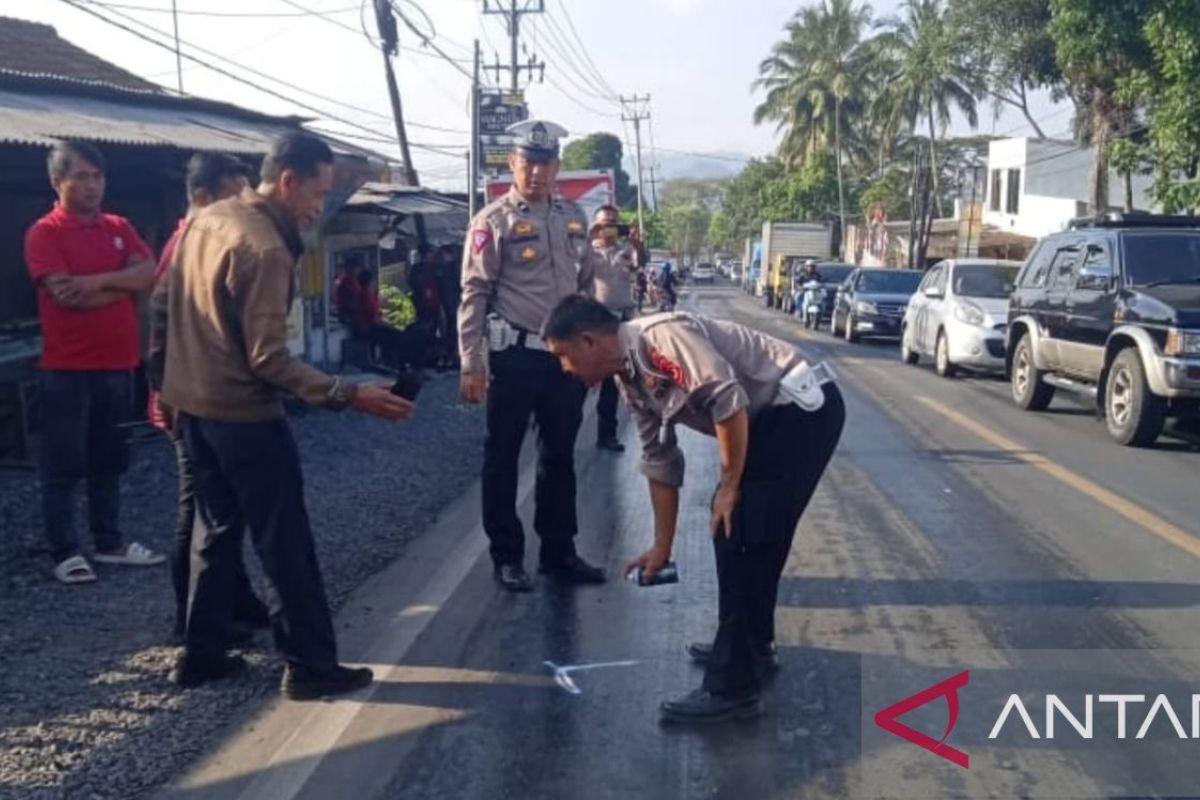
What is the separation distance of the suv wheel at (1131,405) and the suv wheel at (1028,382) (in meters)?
2.16

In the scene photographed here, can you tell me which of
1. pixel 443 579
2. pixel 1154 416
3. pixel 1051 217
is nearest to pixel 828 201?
pixel 1051 217

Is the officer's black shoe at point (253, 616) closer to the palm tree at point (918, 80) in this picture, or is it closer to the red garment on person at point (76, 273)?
the red garment on person at point (76, 273)

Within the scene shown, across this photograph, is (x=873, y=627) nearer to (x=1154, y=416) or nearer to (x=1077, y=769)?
(x=1077, y=769)

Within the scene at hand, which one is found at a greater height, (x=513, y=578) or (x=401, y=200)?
(x=401, y=200)

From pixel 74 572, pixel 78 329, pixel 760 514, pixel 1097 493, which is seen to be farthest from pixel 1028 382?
pixel 760 514

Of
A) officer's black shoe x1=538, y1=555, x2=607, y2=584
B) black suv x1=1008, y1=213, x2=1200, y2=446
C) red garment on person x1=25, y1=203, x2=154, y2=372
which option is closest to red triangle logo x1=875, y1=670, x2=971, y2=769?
officer's black shoe x1=538, y1=555, x2=607, y2=584

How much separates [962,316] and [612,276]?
1033 cm

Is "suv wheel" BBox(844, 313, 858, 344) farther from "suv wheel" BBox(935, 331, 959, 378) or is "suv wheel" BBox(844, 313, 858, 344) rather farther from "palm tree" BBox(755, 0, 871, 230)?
"palm tree" BBox(755, 0, 871, 230)

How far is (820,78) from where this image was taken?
207ft

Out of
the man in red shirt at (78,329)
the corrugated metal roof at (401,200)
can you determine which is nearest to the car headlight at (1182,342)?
the man in red shirt at (78,329)

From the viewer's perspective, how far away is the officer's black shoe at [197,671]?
212 inches

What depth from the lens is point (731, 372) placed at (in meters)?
4.68

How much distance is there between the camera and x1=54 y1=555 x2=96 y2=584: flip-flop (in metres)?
6.84

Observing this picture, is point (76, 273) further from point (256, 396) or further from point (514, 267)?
point (256, 396)
